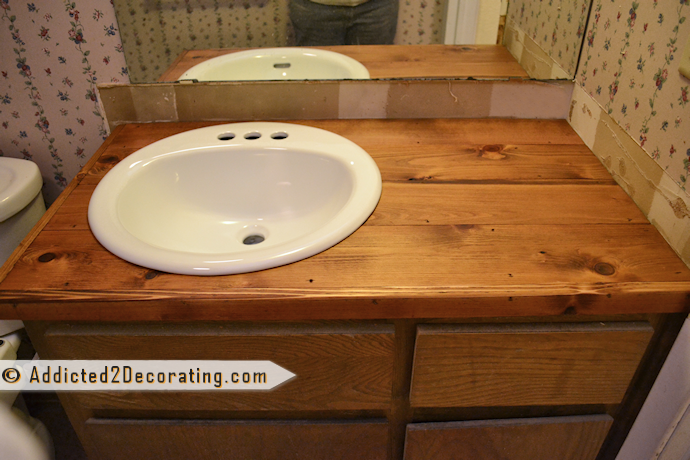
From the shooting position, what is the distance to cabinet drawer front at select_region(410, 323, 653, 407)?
2.16 feet

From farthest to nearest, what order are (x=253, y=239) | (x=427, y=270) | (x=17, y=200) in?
1. (x=17, y=200)
2. (x=253, y=239)
3. (x=427, y=270)

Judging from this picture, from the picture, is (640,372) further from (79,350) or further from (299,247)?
(79,350)

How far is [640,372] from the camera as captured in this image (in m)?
0.73

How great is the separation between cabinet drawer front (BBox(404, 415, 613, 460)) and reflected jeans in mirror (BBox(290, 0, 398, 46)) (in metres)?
0.78

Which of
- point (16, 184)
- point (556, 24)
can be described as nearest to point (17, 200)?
point (16, 184)

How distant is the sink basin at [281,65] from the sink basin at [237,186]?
130 mm

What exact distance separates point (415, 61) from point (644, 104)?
451 millimetres

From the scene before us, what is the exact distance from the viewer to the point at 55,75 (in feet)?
3.60

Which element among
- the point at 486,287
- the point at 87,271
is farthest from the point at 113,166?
the point at 486,287

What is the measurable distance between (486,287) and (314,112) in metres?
0.60

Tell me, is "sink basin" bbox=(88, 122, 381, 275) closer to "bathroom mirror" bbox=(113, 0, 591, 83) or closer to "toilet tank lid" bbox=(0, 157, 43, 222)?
"bathroom mirror" bbox=(113, 0, 591, 83)

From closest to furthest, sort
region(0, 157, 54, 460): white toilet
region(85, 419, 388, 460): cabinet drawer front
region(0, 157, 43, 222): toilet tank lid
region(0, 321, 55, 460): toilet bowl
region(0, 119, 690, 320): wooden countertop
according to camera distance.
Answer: region(0, 119, 690, 320): wooden countertop < region(85, 419, 388, 460): cabinet drawer front < region(0, 321, 55, 460): toilet bowl < region(0, 157, 54, 460): white toilet < region(0, 157, 43, 222): toilet tank lid

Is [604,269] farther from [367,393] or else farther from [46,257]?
[46,257]

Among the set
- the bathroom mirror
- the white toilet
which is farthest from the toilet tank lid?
the bathroom mirror
